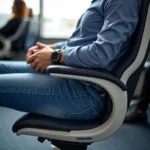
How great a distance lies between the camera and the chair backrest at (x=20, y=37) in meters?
2.44

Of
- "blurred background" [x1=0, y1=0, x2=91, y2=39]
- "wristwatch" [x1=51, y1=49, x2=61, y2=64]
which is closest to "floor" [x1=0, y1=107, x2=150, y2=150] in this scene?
"wristwatch" [x1=51, y1=49, x2=61, y2=64]

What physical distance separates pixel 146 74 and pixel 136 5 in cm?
123

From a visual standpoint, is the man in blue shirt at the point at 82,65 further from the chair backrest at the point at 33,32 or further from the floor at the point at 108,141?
the chair backrest at the point at 33,32

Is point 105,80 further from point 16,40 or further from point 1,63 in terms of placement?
point 16,40

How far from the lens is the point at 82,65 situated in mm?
755

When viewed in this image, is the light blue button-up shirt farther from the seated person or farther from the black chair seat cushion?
the seated person

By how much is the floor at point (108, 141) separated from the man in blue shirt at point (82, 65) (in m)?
0.67

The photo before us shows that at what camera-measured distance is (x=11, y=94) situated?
2.54ft

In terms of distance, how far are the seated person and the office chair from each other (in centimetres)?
179

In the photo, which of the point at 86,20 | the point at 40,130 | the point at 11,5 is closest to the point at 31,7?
the point at 11,5

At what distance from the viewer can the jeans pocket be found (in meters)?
0.80

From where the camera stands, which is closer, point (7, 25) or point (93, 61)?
point (93, 61)

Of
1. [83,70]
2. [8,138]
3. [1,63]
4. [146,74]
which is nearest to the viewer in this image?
[83,70]

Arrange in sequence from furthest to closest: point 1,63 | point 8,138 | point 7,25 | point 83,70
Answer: point 7,25
point 8,138
point 1,63
point 83,70
